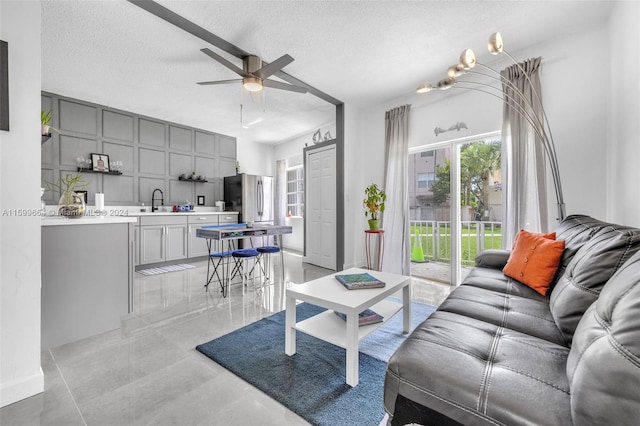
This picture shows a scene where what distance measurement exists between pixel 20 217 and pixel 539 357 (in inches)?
102

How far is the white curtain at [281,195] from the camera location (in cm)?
693

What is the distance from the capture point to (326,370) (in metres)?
1.73

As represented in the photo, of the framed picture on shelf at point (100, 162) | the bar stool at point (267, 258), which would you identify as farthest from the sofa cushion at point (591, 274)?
the framed picture on shelf at point (100, 162)

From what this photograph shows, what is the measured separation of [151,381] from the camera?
163 cm

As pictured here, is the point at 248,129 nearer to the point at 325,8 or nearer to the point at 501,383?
the point at 325,8

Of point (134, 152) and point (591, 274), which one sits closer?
point (591, 274)

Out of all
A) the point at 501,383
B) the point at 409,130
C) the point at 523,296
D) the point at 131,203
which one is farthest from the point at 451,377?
the point at 131,203

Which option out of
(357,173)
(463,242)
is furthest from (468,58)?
(357,173)

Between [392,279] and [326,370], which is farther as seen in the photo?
[392,279]

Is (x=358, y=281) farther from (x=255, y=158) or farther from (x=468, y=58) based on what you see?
(x=255, y=158)

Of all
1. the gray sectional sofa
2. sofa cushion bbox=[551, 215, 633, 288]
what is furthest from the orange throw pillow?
the gray sectional sofa

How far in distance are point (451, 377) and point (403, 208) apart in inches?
132

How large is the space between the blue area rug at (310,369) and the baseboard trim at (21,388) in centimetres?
84

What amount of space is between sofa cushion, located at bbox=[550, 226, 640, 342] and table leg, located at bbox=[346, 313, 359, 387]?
950 millimetres
